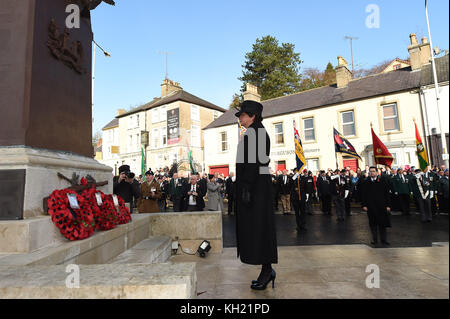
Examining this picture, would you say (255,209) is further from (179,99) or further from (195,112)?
(195,112)

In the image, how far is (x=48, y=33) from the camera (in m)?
3.96

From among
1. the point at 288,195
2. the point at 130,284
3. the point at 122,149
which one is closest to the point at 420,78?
the point at 288,195

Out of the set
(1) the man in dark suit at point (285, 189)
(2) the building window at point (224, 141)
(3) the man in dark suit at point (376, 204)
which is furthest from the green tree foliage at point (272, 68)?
(3) the man in dark suit at point (376, 204)

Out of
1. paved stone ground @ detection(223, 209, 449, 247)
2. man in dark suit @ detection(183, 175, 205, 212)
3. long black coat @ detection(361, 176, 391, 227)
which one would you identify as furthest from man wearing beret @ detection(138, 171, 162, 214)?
long black coat @ detection(361, 176, 391, 227)

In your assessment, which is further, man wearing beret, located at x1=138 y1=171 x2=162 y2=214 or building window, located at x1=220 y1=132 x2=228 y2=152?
building window, located at x1=220 y1=132 x2=228 y2=152

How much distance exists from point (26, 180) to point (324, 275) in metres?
3.88

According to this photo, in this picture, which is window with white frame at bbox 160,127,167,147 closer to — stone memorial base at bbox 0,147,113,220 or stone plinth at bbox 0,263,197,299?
stone memorial base at bbox 0,147,113,220

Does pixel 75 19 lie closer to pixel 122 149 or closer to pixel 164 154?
pixel 164 154

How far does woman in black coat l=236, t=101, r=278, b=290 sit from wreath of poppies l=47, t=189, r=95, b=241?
1882 millimetres

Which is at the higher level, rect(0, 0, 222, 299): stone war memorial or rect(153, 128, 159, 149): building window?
rect(153, 128, 159, 149): building window

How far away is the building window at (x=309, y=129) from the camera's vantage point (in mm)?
22016

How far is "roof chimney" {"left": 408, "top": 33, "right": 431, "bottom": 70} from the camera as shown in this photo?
60.6ft

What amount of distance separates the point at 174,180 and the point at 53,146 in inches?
382

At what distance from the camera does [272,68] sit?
37.5 meters
